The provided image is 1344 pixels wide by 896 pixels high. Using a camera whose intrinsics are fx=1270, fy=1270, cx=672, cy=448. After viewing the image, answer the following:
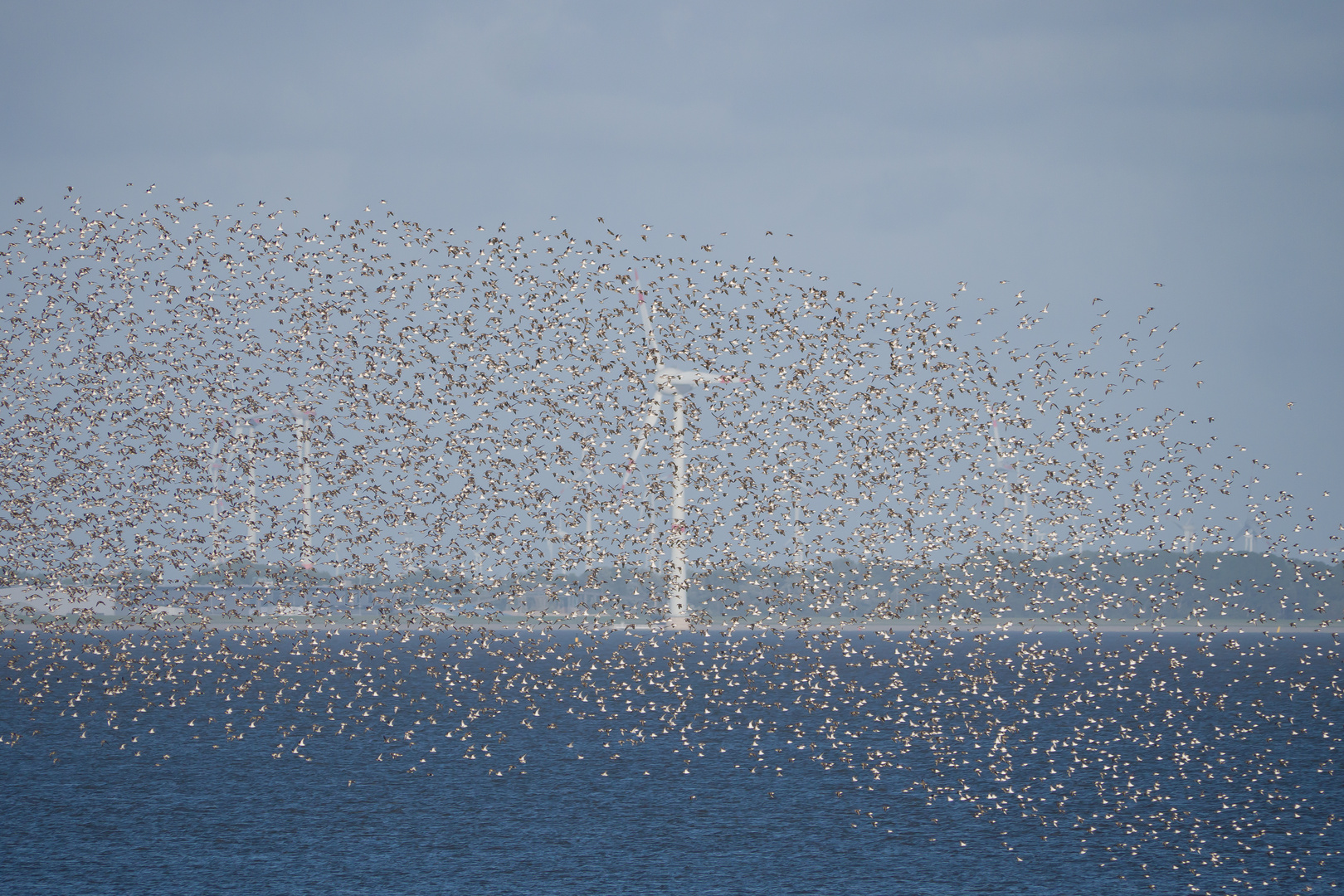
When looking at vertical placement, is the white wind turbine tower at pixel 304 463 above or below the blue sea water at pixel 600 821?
above

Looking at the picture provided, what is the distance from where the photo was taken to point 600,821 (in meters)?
59.7

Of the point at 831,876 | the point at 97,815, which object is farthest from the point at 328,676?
the point at 831,876

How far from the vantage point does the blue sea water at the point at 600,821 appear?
47344 mm

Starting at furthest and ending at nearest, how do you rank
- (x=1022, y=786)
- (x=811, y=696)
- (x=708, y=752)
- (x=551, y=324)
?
(x=811, y=696), (x=708, y=752), (x=1022, y=786), (x=551, y=324)

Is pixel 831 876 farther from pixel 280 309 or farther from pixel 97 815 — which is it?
pixel 97 815

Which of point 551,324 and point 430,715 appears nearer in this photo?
point 551,324

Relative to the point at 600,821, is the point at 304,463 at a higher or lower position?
higher

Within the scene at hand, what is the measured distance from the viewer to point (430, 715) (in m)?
107

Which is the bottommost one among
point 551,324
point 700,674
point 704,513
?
point 700,674

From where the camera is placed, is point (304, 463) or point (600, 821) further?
point (600, 821)

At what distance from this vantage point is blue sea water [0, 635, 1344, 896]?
4734 centimetres

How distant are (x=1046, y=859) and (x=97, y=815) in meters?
42.1

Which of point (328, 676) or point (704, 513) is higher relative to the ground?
point (704, 513)

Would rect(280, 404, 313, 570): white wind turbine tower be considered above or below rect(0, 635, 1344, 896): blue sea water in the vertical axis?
above
